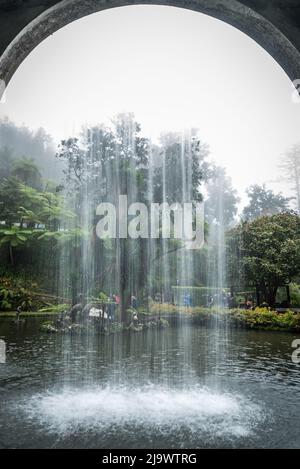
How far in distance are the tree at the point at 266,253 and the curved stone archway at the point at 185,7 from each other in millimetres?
12712

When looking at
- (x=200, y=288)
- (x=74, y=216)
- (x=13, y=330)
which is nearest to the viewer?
(x=13, y=330)

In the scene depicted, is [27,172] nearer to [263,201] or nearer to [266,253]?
[266,253]

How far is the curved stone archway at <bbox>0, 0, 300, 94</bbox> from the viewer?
9.42ft

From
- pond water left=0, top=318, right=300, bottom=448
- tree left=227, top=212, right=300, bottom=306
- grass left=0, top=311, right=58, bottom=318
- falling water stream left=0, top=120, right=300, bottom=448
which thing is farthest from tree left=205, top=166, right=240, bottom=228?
pond water left=0, top=318, right=300, bottom=448

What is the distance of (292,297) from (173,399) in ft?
41.2

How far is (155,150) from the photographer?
16656mm

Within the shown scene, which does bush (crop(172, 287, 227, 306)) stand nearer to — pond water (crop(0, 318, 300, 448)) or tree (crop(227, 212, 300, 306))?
tree (crop(227, 212, 300, 306))

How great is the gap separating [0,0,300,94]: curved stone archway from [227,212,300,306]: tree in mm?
12712

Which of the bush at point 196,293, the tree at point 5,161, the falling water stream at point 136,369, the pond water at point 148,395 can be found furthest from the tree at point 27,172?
the pond water at point 148,395

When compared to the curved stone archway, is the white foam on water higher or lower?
lower

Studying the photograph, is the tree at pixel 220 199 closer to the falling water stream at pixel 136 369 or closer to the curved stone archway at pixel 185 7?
the falling water stream at pixel 136 369

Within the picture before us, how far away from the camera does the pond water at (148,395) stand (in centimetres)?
381
